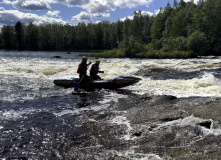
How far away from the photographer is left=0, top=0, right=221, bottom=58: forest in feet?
140

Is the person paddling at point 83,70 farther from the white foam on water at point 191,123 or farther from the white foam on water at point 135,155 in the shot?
the white foam on water at point 135,155

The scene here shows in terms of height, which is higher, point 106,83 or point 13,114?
point 106,83

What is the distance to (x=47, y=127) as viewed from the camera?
25.6ft

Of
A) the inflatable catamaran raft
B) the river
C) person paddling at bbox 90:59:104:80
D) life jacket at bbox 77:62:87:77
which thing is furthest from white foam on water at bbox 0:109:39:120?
person paddling at bbox 90:59:104:80

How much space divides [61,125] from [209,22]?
49.5m

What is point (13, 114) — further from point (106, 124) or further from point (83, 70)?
point (83, 70)

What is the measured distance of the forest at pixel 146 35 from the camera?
140 feet

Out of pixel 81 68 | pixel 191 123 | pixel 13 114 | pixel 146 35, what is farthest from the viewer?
pixel 146 35

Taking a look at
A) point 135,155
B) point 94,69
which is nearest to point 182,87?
point 94,69

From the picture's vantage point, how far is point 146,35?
7381 cm

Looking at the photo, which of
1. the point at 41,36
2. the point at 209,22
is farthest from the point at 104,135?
the point at 41,36

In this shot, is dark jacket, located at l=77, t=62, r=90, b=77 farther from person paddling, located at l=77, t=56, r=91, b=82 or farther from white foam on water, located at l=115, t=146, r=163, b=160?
white foam on water, located at l=115, t=146, r=163, b=160

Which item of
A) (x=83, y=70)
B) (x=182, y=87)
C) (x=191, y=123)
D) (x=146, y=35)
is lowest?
(x=191, y=123)

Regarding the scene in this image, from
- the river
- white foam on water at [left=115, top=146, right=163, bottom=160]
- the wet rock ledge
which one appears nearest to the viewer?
white foam on water at [left=115, top=146, right=163, bottom=160]
